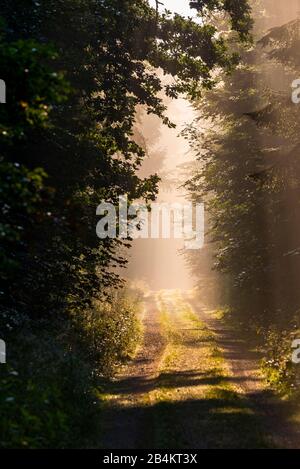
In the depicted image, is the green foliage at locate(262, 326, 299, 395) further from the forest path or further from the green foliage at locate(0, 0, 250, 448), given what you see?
the green foliage at locate(0, 0, 250, 448)

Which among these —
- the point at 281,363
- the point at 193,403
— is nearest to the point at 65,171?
the point at 193,403

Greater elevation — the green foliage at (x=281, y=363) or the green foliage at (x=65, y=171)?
the green foliage at (x=65, y=171)

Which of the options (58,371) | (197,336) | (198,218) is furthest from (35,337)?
(198,218)

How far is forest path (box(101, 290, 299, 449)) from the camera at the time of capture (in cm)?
1186

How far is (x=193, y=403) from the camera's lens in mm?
15242

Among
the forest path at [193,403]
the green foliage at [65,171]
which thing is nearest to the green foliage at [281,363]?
the forest path at [193,403]

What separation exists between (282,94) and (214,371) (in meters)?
8.91

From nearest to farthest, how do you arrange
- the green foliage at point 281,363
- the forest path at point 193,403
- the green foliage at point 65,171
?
the green foliage at point 65,171 → the forest path at point 193,403 → the green foliage at point 281,363

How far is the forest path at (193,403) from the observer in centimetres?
1186

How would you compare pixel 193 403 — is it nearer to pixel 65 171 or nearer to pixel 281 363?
pixel 281 363

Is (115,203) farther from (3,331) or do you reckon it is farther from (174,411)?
(174,411)

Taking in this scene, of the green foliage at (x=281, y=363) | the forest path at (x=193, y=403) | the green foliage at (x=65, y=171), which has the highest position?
the green foliage at (x=65, y=171)

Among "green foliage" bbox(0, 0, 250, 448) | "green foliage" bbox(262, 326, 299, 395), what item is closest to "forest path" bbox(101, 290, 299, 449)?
"green foliage" bbox(262, 326, 299, 395)

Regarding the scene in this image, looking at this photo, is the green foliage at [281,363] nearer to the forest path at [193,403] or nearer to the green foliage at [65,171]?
the forest path at [193,403]
